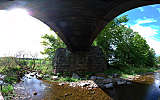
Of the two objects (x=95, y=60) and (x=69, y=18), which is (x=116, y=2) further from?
(x=95, y=60)

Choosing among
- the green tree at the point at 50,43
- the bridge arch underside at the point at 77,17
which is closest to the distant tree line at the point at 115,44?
the green tree at the point at 50,43

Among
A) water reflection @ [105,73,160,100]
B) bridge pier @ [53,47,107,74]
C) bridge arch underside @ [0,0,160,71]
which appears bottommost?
water reflection @ [105,73,160,100]

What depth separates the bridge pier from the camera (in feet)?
33.9

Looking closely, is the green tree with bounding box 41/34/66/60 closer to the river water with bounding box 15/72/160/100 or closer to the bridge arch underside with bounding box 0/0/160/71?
the bridge arch underside with bounding box 0/0/160/71

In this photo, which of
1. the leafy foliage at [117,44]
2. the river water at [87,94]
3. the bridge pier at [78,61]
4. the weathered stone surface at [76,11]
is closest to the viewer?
the weathered stone surface at [76,11]

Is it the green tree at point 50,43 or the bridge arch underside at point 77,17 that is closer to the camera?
the bridge arch underside at point 77,17

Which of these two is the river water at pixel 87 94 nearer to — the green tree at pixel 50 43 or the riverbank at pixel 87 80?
the riverbank at pixel 87 80

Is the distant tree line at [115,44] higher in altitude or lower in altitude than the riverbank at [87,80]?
higher

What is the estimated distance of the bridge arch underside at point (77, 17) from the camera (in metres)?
4.08

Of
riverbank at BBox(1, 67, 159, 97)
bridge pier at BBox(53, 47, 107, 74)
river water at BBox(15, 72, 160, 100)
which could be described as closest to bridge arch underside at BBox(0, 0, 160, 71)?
bridge pier at BBox(53, 47, 107, 74)

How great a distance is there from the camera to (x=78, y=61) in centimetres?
1044

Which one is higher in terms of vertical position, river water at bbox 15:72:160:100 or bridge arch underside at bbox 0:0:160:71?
bridge arch underside at bbox 0:0:160:71

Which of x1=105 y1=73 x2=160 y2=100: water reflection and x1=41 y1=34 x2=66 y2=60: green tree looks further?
x1=41 y1=34 x2=66 y2=60: green tree

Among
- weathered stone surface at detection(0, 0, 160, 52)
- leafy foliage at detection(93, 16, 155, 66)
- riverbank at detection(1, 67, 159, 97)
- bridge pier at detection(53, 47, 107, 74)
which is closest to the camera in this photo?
weathered stone surface at detection(0, 0, 160, 52)
